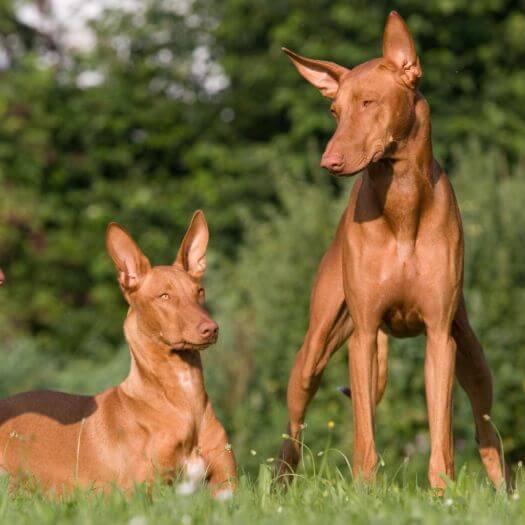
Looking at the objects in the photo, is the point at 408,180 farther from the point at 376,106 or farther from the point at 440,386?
the point at 440,386

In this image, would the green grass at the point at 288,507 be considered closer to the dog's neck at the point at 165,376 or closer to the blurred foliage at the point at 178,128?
the dog's neck at the point at 165,376

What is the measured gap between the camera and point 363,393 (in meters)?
6.74

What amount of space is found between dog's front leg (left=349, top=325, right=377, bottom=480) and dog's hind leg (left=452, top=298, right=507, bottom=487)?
0.74 meters

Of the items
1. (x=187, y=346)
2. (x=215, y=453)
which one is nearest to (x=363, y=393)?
(x=215, y=453)

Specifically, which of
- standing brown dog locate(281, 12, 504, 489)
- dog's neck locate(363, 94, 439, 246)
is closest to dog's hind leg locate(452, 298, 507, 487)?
standing brown dog locate(281, 12, 504, 489)

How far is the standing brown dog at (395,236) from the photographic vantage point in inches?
249

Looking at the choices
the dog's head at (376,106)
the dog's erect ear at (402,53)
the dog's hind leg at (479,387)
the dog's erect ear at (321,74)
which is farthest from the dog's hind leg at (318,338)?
the dog's erect ear at (402,53)

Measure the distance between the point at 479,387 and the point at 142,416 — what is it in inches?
80.4

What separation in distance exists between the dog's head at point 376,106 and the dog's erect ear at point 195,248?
126 cm

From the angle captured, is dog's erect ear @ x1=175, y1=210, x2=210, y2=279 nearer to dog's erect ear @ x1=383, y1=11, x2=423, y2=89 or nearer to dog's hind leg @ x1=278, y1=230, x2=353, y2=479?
dog's hind leg @ x1=278, y1=230, x2=353, y2=479

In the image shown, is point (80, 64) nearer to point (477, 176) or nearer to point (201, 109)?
point (201, 109)

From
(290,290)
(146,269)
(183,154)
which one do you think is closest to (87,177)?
(183,154)

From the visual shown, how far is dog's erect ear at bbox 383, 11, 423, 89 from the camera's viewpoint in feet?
21.1

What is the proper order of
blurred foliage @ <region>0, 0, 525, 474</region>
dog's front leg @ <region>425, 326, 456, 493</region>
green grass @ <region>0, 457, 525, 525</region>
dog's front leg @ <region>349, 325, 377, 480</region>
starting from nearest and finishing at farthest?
green grass @ <region>0, 457, 525, 525</region> → dog's front leg @ <region>425, 326, 456, 493</region> → dog's front leg @ <region>349, 325, 377, 480</region> → blurred foliage @ <region>0, 0, 525, 474</region>
